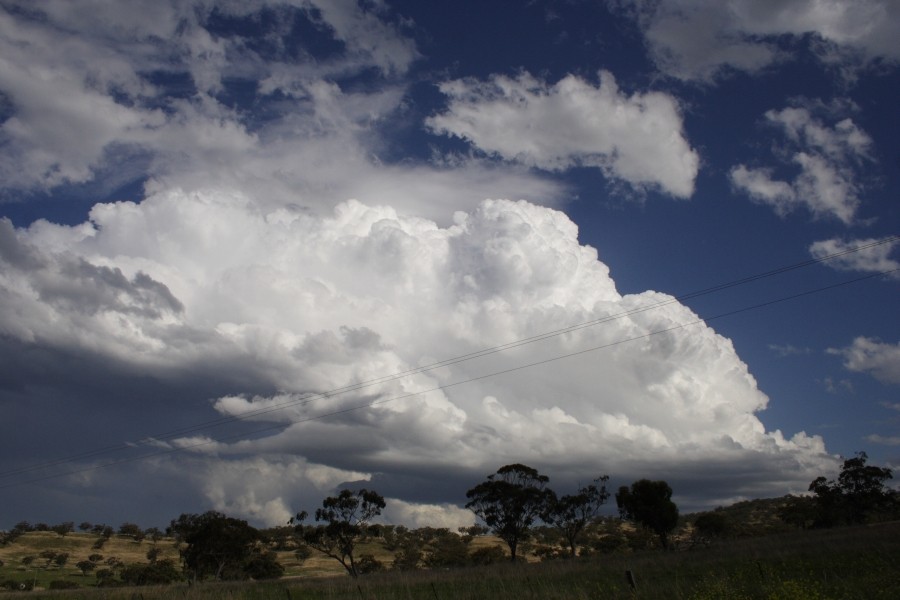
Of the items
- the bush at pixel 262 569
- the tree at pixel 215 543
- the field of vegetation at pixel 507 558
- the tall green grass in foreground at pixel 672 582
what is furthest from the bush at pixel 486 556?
the tall green grass in foreground at pixel 672 582

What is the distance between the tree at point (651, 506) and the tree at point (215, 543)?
4672cm

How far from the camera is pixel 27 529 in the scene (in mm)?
124938

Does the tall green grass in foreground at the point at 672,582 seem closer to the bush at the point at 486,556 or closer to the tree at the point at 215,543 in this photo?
the tree at the point at 215,543

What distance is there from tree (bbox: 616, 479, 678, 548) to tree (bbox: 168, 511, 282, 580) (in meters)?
46.7

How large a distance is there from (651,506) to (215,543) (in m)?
51.8

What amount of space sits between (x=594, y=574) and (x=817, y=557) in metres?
11.1

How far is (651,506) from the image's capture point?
264 feet

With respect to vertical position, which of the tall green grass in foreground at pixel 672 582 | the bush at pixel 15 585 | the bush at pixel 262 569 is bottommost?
the bush at pixel 262 569

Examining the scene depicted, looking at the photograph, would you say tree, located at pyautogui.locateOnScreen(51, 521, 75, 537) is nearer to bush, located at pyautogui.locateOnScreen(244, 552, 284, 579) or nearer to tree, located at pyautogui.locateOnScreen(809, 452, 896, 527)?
bush, located at pyautogui.locateOnScreen(244, 552, 284, 579)

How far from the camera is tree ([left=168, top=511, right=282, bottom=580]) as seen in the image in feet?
232

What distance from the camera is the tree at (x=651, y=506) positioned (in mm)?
79562

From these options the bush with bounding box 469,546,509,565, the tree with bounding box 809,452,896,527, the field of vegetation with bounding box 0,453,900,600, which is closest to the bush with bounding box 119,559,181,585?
the field of vegetation with bounding box 0,453,900,600

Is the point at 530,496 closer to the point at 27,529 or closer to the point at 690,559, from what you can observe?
the point at 690,559

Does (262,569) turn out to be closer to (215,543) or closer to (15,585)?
Answer: (215,543)
